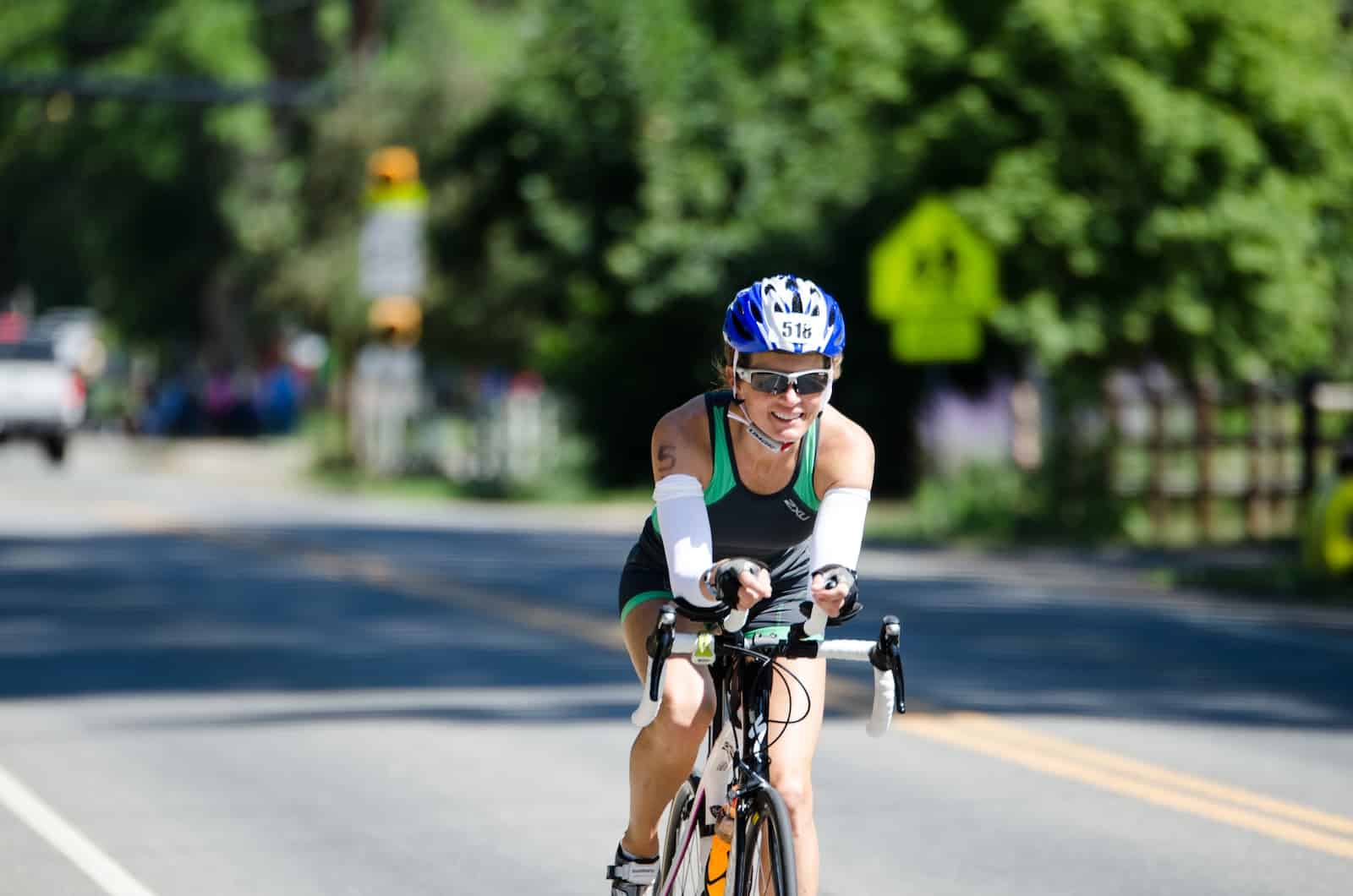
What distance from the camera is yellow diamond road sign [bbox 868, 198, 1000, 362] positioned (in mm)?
26031

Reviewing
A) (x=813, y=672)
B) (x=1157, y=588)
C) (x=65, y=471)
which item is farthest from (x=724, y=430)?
(x=65, y=471)

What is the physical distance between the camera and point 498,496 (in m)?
36.7

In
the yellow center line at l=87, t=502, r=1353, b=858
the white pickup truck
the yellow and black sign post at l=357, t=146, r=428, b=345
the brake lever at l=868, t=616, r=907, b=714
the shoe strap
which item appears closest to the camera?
the brake lever at l=868, t=616, r=907, b=714

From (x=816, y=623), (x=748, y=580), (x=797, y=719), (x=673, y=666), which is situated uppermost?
(x=748, y=580)

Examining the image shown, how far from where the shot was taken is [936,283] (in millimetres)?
26656

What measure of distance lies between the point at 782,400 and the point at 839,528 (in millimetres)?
326

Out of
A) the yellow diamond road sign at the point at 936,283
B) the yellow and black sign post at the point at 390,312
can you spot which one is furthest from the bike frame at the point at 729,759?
the yellow and black sign post at the point at 390,312

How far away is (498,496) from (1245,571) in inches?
715

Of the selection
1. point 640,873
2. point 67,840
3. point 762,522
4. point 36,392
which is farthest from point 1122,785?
point 36,392

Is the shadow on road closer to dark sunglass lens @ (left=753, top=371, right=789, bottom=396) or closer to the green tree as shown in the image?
dark sunglass lens @ (left=753, top=371, right=789, bottom=396)

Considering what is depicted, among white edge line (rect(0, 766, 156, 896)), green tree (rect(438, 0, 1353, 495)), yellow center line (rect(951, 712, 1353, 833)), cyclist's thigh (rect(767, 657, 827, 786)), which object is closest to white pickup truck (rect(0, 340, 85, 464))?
green tree (rect(438, 0, 1353, 495))

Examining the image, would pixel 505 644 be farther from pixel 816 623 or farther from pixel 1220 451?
pixel 1220 451

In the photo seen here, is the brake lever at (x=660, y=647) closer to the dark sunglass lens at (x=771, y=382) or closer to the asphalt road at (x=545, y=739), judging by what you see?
the dark sunglass lens at (x=771, y=382)

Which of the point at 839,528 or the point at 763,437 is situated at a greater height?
the point at 763,437
